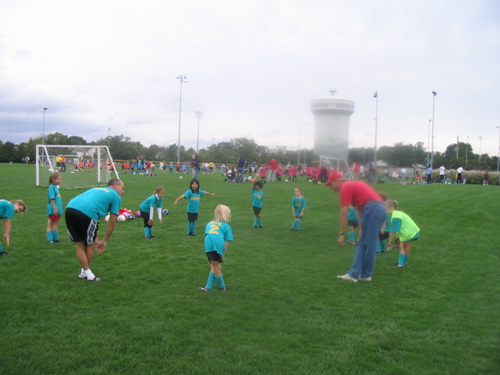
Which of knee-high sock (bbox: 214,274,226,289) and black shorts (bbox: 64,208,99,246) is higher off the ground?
black shorts (bbox: 64,208,99,246)

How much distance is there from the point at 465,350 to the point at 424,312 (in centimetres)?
124

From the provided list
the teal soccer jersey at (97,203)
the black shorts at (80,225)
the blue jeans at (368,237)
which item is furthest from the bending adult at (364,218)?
the black shorts at (80,225)

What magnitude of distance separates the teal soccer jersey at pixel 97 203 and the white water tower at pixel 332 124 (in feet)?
18.4

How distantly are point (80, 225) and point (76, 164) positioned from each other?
87.8ft

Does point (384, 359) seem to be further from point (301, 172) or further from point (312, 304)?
point (301, 172)

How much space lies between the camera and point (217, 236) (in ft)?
20.3

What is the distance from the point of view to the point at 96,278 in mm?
6863

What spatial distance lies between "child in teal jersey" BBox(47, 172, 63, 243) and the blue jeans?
6.86m

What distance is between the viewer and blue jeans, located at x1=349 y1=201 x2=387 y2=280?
23.5 feet

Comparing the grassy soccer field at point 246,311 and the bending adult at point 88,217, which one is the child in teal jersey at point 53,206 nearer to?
the grassy soccer field at point 246,311

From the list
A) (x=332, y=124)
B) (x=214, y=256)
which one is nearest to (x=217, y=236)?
(x=214, y=256)

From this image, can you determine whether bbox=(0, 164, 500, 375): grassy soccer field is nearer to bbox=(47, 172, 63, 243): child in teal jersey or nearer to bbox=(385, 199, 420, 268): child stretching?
bbox=(385, 199, 420, 268): child stretching

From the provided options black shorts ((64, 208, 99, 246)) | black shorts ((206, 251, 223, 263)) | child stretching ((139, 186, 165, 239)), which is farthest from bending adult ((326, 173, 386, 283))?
child stretching ((139, 186, 165, 239))

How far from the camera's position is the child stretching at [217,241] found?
620cm
